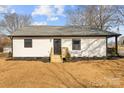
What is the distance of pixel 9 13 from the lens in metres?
57.0

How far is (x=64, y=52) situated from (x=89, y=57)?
2539 mm

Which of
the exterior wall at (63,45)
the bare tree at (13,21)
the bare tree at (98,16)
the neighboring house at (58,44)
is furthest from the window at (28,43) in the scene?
the bare tree at (13,21)

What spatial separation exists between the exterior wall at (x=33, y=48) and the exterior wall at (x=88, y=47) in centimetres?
178

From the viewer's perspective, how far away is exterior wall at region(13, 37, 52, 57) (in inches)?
910

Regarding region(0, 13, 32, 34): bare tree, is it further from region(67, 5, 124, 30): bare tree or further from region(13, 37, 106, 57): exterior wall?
region(13, 37, 106, 57): exterior wall

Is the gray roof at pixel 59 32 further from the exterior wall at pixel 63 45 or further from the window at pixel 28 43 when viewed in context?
the window at pixel 28 43

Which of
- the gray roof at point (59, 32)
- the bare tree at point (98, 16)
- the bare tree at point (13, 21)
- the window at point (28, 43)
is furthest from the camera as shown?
the bare tree at point (13, 21)

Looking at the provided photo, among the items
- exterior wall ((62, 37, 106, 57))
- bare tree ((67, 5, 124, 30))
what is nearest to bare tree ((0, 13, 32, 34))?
bare tree ((67, 5, 124, 30))

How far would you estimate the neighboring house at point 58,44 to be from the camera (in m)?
23.1

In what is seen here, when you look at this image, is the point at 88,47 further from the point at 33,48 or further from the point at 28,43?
the point at 28,43

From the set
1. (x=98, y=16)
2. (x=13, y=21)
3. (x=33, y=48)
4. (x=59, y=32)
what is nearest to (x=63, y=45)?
(x=59, y=32)
